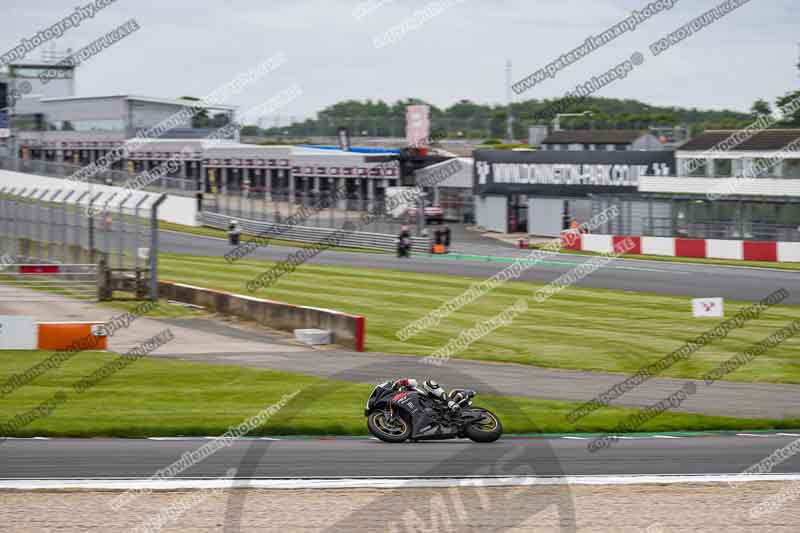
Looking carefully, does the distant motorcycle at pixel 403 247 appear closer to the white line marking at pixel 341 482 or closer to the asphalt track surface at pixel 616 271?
the asphalt track surface at pixel 616 271

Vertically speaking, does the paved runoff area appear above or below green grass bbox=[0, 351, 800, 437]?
below

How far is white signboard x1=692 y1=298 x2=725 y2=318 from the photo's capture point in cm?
2609

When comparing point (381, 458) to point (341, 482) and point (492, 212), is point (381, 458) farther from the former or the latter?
point (492, 212)

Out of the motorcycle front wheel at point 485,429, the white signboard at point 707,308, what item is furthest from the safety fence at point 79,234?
the motorcycle front wheel at point 485,429

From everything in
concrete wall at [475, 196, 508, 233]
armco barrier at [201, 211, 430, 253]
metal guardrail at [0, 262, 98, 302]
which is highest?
concrete wall at [475, 196, 508, 233]

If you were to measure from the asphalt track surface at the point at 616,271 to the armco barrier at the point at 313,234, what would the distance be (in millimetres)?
2501

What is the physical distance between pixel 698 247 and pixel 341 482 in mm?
35268

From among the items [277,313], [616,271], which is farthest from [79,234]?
[616,271]

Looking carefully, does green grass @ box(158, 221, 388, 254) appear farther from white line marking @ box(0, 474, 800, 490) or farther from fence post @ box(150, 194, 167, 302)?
white line marking @ box(0, 474, 800, 490)

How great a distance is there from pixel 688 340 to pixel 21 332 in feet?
50.5

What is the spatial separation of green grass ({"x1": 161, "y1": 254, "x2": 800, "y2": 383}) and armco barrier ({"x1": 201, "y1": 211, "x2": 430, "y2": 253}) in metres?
9.94

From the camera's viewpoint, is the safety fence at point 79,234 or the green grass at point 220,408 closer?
the green grass at point 220,408

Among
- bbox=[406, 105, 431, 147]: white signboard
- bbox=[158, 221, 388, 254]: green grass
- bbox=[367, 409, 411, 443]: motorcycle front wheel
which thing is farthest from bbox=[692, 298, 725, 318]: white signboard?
bbox=[406, 105, 431, 147]: white signboard

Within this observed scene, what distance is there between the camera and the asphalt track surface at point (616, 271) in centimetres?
3303
